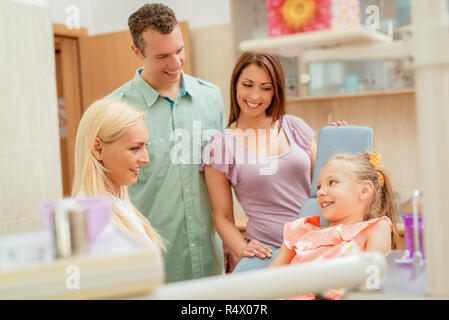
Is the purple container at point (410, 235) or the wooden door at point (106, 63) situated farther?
the wooden door at point (106, 63)

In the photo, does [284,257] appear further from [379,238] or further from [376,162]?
[376,162]

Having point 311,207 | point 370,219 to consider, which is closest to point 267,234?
point 311,207

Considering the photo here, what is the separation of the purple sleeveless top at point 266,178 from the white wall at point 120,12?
1.64 metres

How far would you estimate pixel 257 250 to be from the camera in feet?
5.42

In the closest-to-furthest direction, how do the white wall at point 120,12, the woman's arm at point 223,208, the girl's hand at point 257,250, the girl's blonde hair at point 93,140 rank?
the girl's blonde hair at point 93,140, the girl's hand at point 257,250, the woman's arm at point 223,208, the white wall at point 120,12

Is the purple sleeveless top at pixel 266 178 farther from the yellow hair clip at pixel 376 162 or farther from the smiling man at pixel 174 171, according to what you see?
the yellow hair clip at pixel 376 162

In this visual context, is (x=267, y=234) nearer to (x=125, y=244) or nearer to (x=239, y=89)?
(x=239, y=89)

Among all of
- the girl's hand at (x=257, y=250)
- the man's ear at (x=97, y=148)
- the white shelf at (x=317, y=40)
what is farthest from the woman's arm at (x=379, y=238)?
the white shelf at (x=317, y=40)

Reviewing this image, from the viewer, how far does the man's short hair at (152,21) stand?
5.24ft

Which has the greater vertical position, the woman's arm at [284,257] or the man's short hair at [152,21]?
the man's short hair at [152,21]

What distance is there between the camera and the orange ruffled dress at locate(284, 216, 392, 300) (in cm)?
147

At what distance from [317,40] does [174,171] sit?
1.19 meters

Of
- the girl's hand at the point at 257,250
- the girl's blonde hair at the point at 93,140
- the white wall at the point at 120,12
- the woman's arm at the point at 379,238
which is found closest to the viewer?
the girl's blonde hair at the point at 93,140
